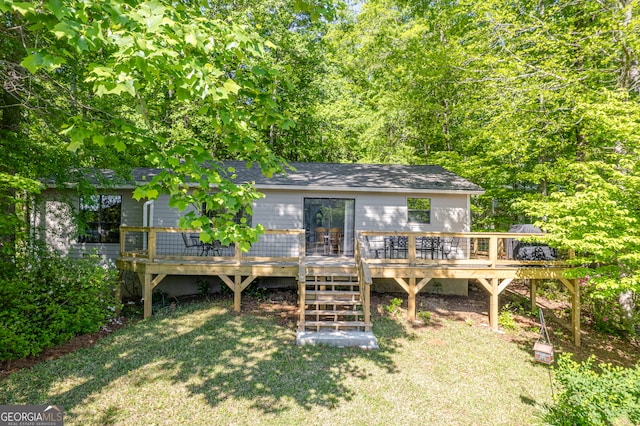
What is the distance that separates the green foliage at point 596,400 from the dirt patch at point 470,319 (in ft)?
13.0

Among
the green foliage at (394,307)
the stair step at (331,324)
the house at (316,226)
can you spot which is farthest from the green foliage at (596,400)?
the green foliage at (394,307)

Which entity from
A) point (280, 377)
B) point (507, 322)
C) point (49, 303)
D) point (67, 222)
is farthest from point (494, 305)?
point (67, 222)

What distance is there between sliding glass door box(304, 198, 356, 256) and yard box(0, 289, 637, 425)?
330 centimetres

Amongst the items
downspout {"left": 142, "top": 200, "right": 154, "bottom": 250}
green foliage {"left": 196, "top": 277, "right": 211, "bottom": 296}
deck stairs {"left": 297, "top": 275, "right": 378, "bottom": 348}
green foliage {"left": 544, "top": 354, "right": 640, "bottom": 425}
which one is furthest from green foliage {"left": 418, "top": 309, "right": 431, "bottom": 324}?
downspout {"left": 142, "top": 200, "right": 154, "bottom": 250}

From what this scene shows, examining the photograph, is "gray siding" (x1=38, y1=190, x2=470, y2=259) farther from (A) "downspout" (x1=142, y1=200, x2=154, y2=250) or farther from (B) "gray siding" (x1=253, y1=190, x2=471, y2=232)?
(A) "downspout" (x1=142, y1=200, x2=154, y2=250)

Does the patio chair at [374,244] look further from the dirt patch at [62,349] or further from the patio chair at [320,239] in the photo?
the dirt patch at [62,349]

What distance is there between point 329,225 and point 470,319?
4870mm

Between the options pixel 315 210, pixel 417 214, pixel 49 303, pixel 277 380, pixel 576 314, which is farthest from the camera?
pixel 315 210

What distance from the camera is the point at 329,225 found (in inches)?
444

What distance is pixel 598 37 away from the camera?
29.6 feet

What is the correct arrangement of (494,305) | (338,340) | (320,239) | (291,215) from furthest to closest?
(320,239)
(291,215)
(494,305)
(338,340)

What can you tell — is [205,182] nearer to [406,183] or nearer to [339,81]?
[406,183]

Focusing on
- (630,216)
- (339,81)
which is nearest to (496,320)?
(630,216)

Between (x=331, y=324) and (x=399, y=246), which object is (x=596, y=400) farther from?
(x=399, y=246)
